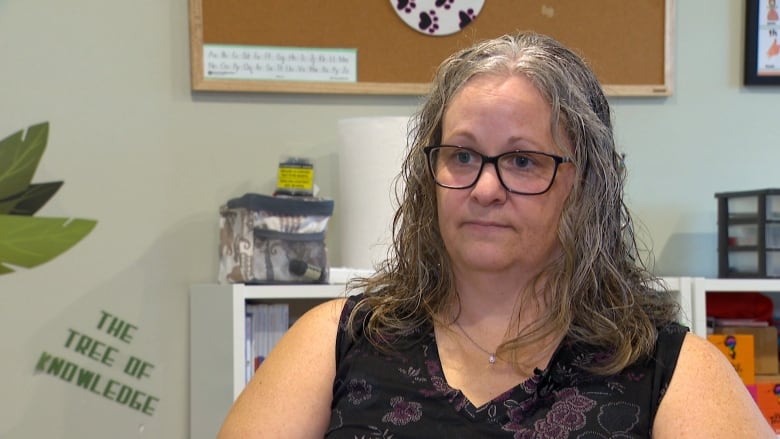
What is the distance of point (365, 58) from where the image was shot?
94.9 inches

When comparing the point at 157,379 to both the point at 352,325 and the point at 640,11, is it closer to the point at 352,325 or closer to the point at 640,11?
the point at 352,325

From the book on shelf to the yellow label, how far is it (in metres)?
0.25

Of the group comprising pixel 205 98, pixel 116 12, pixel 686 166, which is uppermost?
pixel 116 12

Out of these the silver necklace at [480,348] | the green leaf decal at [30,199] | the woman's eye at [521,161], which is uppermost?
the woman's eye at [521,161]

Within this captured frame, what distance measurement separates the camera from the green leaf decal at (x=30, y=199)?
2268 mm

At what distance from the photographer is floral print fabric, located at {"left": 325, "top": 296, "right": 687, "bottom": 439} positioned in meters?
1.35

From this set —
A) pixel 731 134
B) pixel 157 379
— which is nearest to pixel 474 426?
pixel 157 379

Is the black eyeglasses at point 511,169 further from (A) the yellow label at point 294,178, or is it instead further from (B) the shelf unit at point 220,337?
(A) the yellow label at point 294,178

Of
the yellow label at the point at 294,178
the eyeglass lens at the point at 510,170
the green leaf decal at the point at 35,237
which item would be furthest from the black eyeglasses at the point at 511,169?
the green leaf decal at the point at 35,237

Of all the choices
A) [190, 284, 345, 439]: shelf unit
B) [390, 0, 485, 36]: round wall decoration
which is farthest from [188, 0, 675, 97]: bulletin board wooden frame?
[190, 284, 345, 439]: shelf unit

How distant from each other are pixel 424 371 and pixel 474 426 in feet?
0.37

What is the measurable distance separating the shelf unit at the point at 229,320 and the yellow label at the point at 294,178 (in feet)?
0.78

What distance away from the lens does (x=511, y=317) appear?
58.1 inches

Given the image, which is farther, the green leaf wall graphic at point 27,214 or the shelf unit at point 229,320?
the green leaf wall graphic at point 27,214
